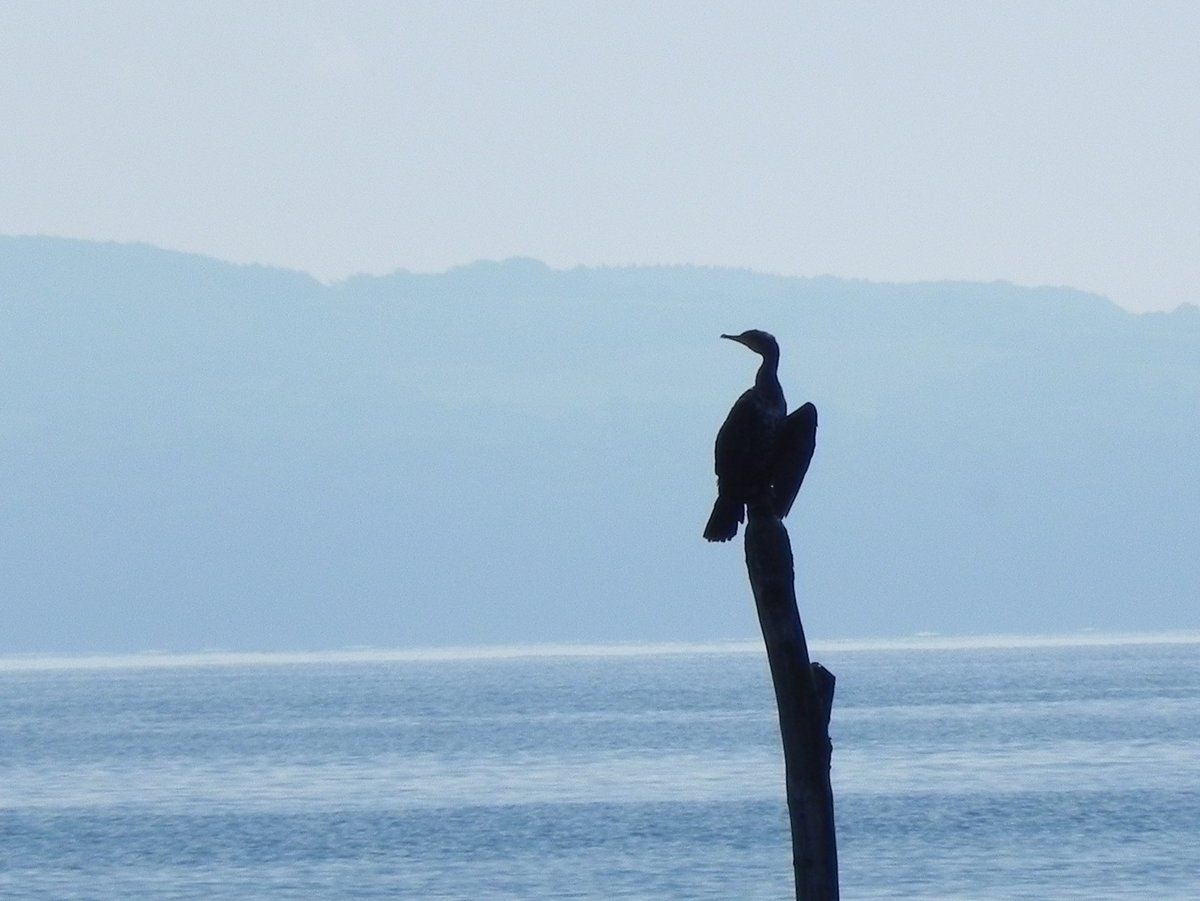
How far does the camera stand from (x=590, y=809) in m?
68.1

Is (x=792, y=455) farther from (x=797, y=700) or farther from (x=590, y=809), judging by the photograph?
(x=590, y=809)

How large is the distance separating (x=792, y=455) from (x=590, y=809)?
5556cm

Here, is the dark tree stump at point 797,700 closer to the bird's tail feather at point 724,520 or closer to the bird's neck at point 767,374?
the bird's tail feather at point 724,520

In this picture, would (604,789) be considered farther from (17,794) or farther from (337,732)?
(337,732)

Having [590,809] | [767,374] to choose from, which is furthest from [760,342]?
[590,809]

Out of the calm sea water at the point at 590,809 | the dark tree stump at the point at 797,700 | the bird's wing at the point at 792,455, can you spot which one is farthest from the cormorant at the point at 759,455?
the calm sea water at the point at 590,809

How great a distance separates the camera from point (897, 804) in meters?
67.2

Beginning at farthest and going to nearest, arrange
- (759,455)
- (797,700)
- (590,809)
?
1. (590,809)
2. (797,700)
3. (759,455)

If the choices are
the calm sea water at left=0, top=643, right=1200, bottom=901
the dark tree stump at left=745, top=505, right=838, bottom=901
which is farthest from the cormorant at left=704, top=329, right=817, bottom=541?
the calm sea water at left=0, top=643, right=1200, bottom=901

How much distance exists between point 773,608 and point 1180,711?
129 m

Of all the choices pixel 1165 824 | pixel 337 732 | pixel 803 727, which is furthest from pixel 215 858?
pixel 337 732

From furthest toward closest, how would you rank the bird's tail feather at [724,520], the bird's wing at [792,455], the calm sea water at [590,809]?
the calm sea water at [590,809]
the bird's wing at [792,455]
the bird's tail feather at [724,520]

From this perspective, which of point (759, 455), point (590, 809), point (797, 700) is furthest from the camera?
point (590, 809)

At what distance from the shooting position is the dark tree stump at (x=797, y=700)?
13516 millimetres
